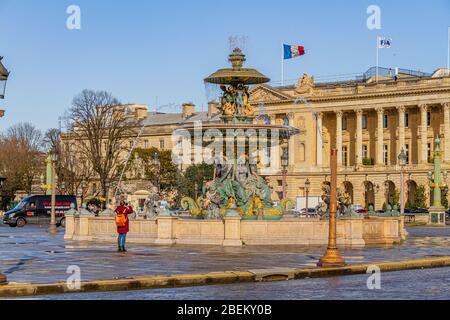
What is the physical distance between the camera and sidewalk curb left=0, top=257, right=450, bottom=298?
21.5m

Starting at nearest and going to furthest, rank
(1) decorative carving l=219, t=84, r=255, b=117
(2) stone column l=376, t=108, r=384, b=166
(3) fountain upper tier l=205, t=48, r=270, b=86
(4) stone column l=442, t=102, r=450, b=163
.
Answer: (3) fountain upper tier l=205, t=48, r=270, b=86 < (1) decorative carving l=219, t=84, r=255, b=117 < (4) stone column l=442, t=102, r=450, b=163 < (2) stone column l=376, t=108, r=384, b=166

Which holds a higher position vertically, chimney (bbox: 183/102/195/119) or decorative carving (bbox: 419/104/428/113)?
chimney (bbox: 183/102/195/119)

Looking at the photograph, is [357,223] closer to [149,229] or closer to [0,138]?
[149,229]

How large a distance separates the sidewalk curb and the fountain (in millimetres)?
14352

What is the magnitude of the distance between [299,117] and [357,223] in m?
105

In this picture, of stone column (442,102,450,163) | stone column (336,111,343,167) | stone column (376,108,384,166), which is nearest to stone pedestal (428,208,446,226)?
stone column (442,102,450,163)

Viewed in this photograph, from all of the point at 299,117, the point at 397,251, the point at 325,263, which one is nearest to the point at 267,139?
the point at 397,251

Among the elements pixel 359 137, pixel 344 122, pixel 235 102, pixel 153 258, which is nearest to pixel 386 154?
pixel 359 137

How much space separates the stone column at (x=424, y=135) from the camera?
126 m

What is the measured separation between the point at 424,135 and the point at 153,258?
10043cm

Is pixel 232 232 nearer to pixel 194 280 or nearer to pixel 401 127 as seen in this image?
pixel 194 280

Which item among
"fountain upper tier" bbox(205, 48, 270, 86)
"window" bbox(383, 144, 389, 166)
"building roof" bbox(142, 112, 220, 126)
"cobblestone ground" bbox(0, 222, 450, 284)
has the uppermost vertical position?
"building roof" bbox(142, 112, 220, 126)

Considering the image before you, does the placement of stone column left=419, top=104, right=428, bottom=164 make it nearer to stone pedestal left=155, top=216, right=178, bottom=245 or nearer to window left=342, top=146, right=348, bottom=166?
A: window left=342, top=146, right=348, bottom=166

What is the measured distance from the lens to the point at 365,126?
13800 centimetres
